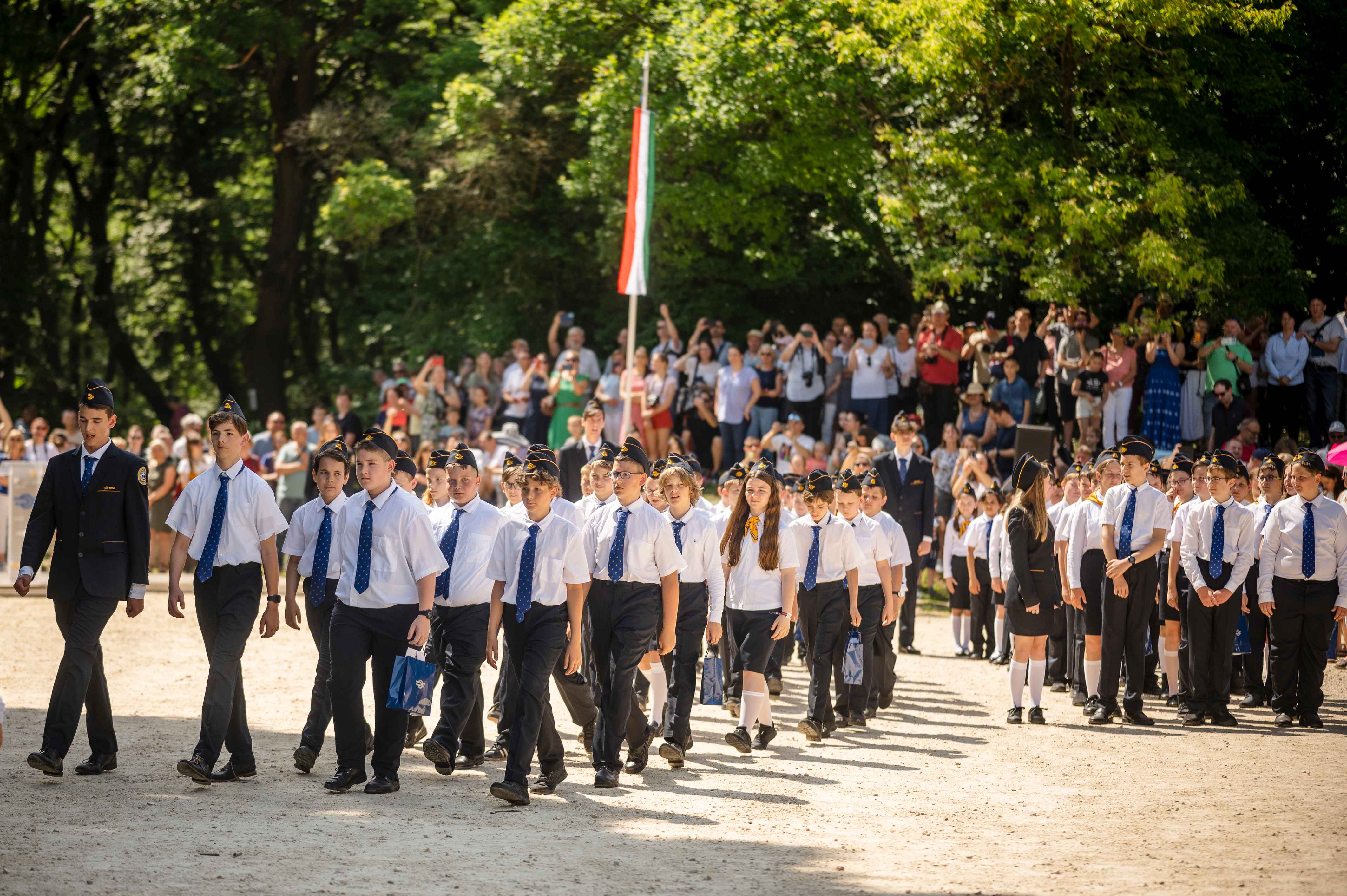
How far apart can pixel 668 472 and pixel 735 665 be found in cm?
215

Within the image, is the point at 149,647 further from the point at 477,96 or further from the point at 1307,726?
the point at 477,96

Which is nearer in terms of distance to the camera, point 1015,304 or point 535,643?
point 535,643

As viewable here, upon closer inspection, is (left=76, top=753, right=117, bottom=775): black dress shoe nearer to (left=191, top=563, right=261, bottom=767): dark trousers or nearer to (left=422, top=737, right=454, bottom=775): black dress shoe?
(left=191, top=563, right=261, bottom=767): dark trousers

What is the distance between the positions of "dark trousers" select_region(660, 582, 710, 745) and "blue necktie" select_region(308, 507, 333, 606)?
7.40 ft

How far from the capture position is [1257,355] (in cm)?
1914

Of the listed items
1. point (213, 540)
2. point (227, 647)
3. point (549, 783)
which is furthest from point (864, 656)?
point (213, 540)

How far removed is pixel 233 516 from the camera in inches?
333

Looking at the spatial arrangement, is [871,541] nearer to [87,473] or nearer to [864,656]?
[864,656]

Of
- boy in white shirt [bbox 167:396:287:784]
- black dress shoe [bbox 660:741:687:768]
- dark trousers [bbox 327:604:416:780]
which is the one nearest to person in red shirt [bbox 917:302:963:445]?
black dress shoe [bbox 660:741:687:768]

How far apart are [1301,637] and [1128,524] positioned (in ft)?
5.88

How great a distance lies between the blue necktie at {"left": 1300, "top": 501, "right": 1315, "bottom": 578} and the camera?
11.4m

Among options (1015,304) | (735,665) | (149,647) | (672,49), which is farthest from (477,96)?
(735,665)

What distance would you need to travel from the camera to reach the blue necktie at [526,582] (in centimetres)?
811

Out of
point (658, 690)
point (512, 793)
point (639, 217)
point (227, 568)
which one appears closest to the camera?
point (512, 793)
